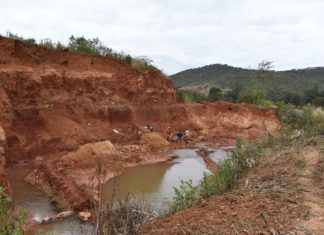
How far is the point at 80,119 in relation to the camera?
848 inches

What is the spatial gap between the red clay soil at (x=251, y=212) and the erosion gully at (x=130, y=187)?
1619 mm

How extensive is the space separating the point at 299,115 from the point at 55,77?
1832 centimetres

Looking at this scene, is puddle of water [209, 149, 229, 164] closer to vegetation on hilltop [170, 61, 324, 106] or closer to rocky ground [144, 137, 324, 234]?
rocky ground [144, 137, 324, 234]

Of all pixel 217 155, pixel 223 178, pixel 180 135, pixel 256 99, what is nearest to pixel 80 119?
pixel 180 135

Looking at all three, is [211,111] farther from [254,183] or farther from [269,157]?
[254,183]

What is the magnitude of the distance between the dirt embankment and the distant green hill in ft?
85.7

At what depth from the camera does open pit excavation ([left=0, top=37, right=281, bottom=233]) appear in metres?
14.8

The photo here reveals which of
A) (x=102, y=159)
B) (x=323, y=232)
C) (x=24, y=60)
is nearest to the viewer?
(x=323, y=232)

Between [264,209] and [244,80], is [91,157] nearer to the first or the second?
[264,209]

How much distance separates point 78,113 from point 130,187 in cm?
839

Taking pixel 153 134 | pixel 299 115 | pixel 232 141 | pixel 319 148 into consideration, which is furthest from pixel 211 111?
pixel 319 148

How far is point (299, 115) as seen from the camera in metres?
30.7

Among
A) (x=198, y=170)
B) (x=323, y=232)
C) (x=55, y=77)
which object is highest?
(x=55, y=77)

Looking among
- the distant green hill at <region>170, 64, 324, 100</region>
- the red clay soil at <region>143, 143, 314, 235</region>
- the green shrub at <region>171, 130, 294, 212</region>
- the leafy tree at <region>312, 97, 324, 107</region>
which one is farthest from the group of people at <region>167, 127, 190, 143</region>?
the leafy tree at <region>312, 97, 324, 107</region>
